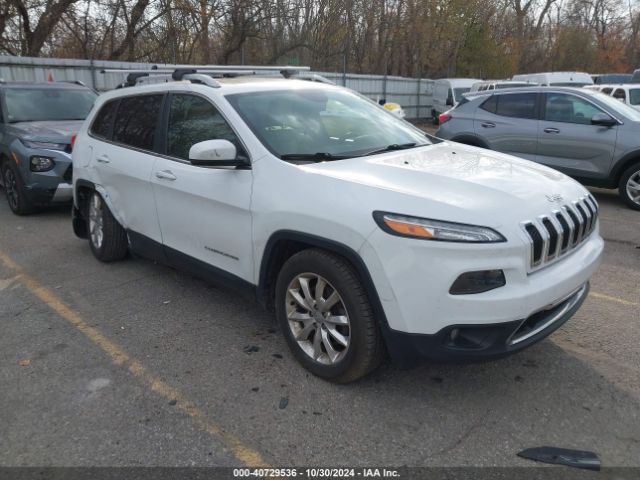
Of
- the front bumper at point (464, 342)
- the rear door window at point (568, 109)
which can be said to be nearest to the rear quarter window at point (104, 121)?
the front bumper at point (464, 342)

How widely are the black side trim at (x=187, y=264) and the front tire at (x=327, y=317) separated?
0.37m

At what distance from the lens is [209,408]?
9.79 ft

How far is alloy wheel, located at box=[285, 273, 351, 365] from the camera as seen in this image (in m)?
3.02

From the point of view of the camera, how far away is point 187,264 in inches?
160

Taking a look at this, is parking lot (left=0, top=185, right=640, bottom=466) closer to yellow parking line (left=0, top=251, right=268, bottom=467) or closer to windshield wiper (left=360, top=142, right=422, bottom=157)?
yellow parking line (left=0, top=251, right=268, bottom=467)

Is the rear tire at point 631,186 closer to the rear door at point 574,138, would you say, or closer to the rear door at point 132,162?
the rear door at point 574,138

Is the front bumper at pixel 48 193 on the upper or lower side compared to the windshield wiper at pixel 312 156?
lower

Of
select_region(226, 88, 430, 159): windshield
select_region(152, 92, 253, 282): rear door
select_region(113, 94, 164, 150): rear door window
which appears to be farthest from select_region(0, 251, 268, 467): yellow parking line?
select_region(226, 88, 430, 159): windshield

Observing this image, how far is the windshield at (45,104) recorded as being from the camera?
8.16 metres

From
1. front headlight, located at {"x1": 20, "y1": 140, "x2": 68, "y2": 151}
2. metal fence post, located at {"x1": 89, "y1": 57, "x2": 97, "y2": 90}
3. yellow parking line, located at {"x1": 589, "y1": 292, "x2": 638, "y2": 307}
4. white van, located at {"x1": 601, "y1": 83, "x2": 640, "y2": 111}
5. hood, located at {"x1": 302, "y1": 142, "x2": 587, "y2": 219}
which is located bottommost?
yellow parking line, located at {"x1": 589, "y1": 292, "x2": 638, "y2": 307}

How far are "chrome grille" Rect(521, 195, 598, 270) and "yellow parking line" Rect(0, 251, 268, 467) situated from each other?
1690mm

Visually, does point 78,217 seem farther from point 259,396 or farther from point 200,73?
point 259,396

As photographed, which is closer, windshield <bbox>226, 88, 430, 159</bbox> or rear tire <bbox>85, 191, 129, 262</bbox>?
windshield <bbox>226, 88, 430, 159</bbox>

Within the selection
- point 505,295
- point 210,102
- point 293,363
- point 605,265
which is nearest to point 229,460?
point 293,363
